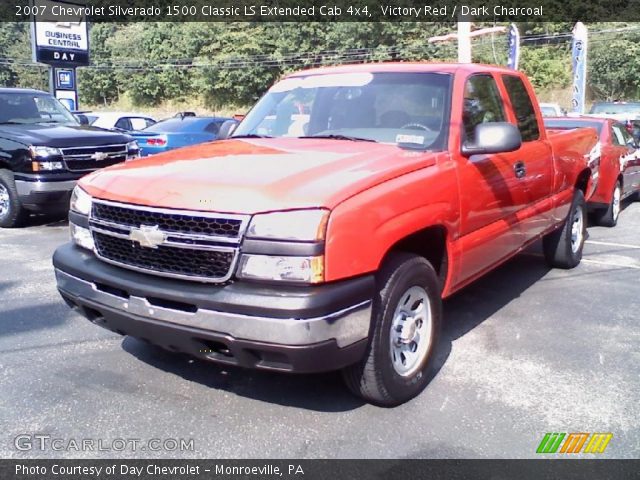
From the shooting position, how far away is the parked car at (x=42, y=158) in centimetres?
787

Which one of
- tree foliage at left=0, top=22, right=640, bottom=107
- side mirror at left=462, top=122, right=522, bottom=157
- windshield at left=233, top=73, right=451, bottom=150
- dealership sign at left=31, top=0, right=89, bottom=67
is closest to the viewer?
side mirror at left=462, top=122, right=522, bottom=157

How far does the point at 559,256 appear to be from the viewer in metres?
6.16

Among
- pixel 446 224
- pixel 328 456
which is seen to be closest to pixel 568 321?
pixel 446 224

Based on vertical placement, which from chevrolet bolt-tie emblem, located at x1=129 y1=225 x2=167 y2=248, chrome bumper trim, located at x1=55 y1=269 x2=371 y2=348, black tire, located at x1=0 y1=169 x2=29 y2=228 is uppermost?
chevrolet bolt-tie emblem, located at x1=129 y1=225 x2=167 y2=248

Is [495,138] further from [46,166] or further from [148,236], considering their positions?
[46,166]

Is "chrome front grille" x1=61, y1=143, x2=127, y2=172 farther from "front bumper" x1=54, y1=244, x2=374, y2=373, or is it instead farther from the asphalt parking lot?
"front bumper" x1=54, y1=244, x2=374, y2=373

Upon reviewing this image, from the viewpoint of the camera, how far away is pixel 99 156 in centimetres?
845

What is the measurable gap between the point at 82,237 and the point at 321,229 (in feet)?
5.28

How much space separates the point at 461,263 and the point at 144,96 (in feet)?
203

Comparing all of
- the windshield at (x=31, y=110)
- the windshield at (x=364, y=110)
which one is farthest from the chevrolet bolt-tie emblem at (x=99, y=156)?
the windshield at (x=364, y=110)

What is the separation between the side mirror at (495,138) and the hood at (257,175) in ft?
1.08

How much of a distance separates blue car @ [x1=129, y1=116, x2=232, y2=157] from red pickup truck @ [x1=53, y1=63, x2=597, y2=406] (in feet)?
29.7

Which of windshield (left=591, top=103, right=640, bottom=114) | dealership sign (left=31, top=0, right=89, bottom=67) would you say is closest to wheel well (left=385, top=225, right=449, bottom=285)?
dealership sign (left=31, top=0, right=89, bottom=67)

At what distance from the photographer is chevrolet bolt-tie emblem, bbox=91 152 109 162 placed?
8.38 meters
